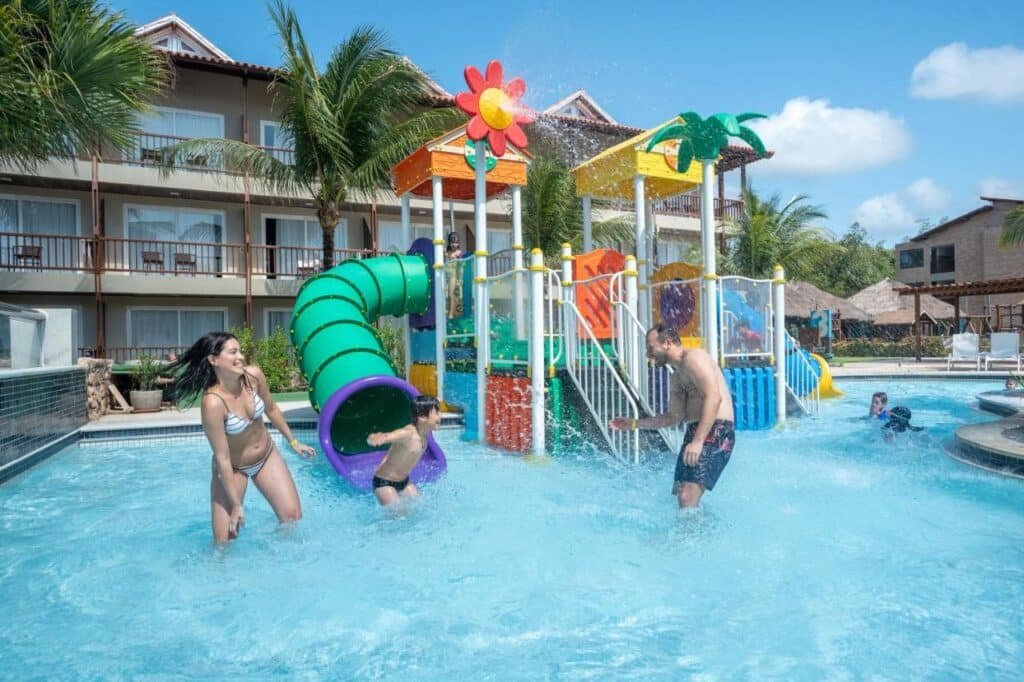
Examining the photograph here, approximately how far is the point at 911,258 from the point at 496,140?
43.4 m

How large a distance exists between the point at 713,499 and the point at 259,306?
56.0 ft

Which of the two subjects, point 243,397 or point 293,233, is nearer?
point 243,397

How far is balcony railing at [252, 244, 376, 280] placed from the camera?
67.4 feet

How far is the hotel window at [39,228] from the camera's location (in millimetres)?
18531

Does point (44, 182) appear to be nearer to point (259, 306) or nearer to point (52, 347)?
point (259, 306)

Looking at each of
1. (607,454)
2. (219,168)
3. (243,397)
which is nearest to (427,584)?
(243,397)

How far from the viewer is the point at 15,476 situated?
7.54 m

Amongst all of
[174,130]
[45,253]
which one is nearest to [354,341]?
[45,253]

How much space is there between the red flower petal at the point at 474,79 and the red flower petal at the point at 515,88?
331 millimetres

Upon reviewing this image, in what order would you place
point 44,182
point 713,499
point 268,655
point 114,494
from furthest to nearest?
1. point 44,182
2. point 114,494
3. point 713,499
4. point 268,655

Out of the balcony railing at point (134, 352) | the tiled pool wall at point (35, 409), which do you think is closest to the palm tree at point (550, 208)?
the balcony railing at point (134, 352)

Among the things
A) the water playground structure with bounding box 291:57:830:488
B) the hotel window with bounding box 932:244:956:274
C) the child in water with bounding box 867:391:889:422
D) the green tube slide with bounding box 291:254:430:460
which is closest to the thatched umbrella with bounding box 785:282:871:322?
the hotel window with bounding box 932:244:956:274

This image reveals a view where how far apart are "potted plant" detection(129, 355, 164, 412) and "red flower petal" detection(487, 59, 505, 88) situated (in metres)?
7.43

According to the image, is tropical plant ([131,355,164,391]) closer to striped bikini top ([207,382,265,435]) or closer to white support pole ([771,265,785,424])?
striped bikini top ([207,382,265,435])
